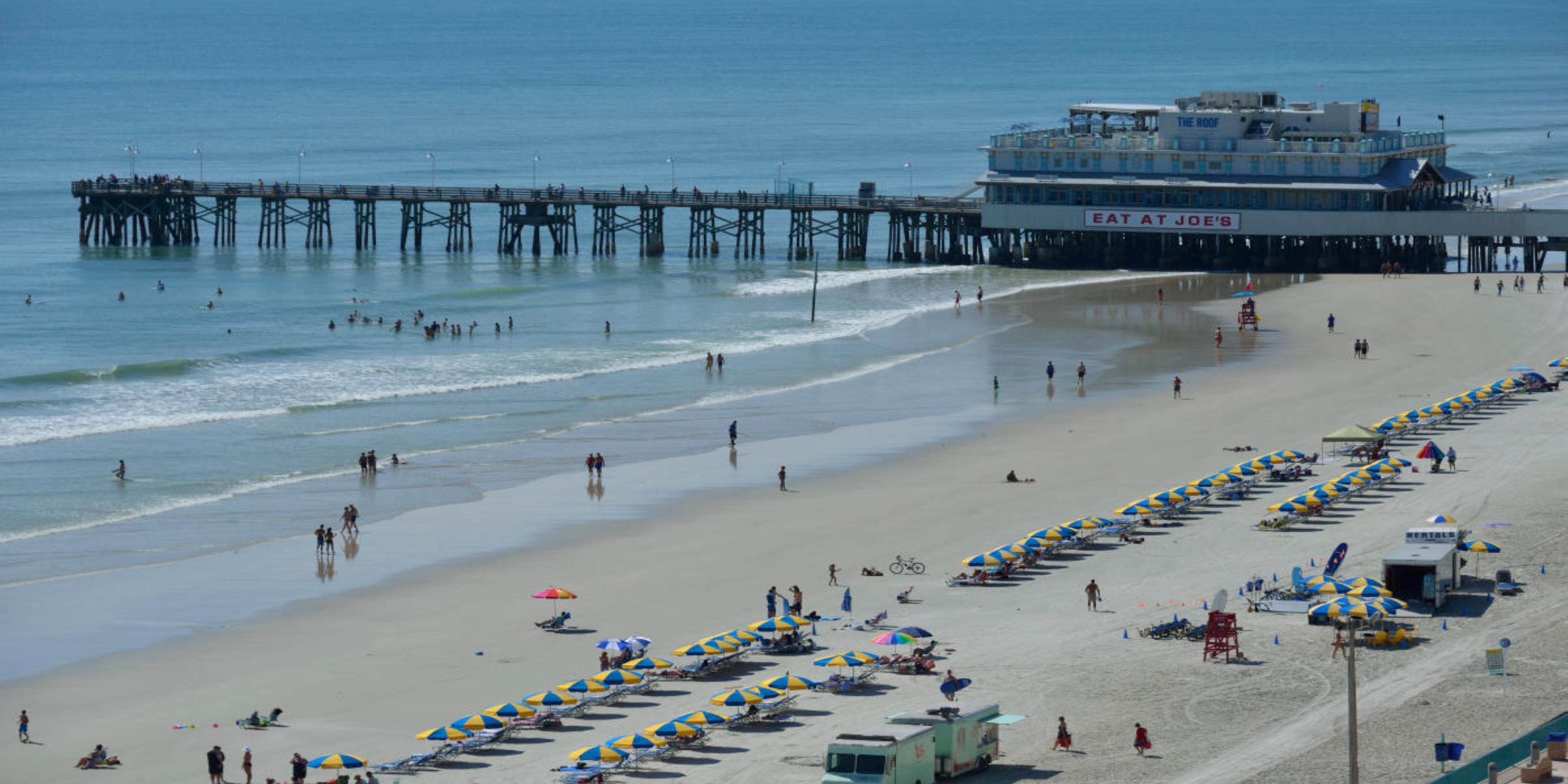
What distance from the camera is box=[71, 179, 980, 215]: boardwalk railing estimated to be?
95.8 m

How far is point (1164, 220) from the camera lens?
87000mm

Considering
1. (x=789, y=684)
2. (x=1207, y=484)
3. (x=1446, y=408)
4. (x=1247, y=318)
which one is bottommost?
(x=789, y=684)

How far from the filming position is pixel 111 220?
110 m

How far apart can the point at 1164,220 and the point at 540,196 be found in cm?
3070

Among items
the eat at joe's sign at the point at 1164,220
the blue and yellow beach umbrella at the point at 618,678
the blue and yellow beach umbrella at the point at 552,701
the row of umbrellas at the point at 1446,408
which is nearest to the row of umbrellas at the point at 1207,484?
the row of umbrellas at the point at 1446,408

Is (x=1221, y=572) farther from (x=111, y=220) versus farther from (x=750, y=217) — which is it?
(x=750, y=217)

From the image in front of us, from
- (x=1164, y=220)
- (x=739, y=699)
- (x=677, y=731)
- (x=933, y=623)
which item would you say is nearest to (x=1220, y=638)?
(x=933, y=623)

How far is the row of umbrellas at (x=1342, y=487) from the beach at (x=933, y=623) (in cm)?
50

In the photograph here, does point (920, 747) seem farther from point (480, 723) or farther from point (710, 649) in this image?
point (710, 649)

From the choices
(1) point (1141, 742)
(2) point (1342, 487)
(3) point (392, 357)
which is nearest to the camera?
(1) point (1141, 742)

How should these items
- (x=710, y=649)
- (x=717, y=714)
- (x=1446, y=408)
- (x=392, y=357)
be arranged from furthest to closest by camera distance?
(x=392, y=357) → (x=1446, y=408) → (x=710, y=649) → (x=717, y=714)

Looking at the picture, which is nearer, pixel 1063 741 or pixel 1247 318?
pixel 1063 741

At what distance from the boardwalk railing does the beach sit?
3970 cm

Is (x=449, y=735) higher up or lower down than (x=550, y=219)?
lower down
